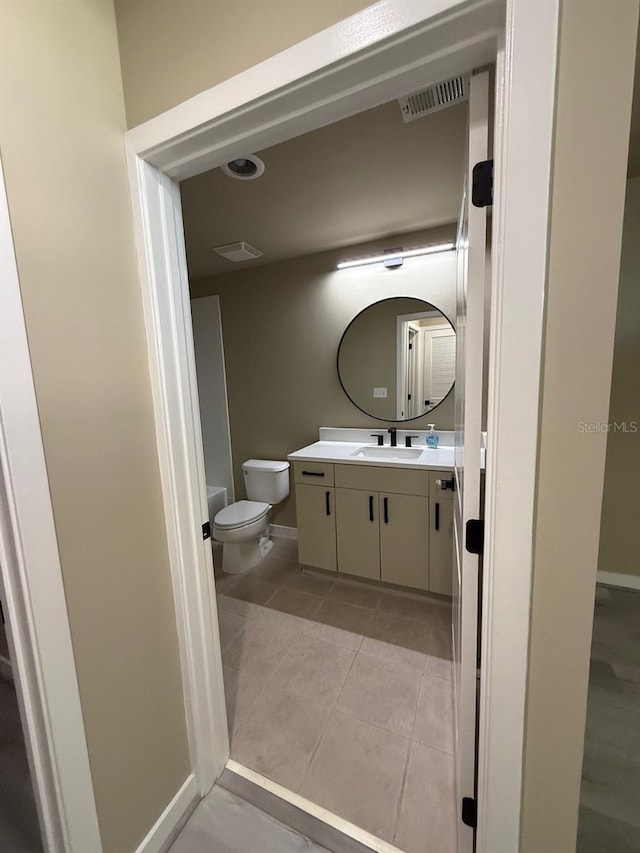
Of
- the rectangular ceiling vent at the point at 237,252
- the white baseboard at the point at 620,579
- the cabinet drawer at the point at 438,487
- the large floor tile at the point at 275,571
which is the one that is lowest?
the large floor tile at the point at 275,571

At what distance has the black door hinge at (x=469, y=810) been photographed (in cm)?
88

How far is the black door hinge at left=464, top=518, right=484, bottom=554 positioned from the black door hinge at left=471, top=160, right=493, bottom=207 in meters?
0.70

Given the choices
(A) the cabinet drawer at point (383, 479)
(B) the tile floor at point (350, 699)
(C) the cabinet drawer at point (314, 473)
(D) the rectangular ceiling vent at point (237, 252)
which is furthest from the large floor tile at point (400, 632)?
(D) the rectangular ceiling vent at point (237, 252)

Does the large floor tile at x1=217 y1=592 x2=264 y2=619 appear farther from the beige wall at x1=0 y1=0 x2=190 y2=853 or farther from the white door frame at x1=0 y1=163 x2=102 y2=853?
the white door frame at x1=0 y1=163 x2=102 y2=853

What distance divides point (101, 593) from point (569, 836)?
1.18 m

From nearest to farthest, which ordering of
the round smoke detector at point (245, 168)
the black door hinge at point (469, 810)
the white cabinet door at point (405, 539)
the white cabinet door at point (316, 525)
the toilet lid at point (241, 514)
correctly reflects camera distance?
1. the black door hinge at point (469, 810)
2. the round smoke detector at point (245, 168)
3. the white cabinet door at point (405, 539)
4. the white cabinet door at point (316, 525)
5. the toilet lid at point (241, 514)

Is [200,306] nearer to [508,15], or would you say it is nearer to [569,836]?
[508,15]

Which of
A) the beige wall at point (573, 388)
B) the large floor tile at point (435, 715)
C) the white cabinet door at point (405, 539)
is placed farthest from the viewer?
the white cabinet door at point (405, 539)

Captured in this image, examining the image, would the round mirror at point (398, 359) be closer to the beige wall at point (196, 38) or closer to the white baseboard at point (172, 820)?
the beige wall at point (196, 38)

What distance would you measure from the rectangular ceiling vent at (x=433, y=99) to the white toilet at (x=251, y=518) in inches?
88.1

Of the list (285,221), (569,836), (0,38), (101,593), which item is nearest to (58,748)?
(101,593)

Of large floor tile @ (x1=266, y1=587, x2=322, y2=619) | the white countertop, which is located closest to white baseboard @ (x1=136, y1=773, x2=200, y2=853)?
large floor tile @ (x1=266, y1=587, x2=322, y2=619)

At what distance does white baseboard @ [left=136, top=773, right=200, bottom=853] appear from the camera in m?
1.00

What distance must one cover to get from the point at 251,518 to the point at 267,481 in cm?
41
